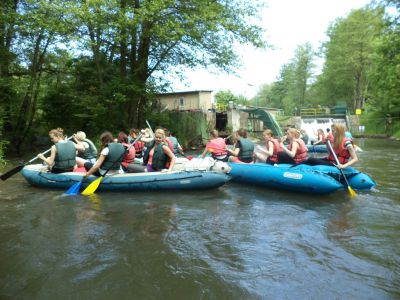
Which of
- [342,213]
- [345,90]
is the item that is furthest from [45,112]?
[345,90]

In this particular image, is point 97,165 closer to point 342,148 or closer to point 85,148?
point 85,148

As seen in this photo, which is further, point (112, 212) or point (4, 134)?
point (4, 134)

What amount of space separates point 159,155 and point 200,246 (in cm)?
335

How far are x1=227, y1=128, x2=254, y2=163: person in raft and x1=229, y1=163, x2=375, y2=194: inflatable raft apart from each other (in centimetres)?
70

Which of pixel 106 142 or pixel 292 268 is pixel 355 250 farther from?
pixel 106 142

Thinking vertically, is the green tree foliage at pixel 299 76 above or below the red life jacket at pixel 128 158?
above

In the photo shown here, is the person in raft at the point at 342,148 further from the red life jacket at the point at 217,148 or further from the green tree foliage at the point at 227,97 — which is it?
the green tree foliage at the point at 227,97

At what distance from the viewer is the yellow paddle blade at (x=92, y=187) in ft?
24.4

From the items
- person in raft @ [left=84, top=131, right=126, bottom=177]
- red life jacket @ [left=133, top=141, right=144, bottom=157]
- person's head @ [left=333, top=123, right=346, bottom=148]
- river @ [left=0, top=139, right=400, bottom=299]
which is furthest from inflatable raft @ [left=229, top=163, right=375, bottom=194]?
red life jacket @ [left=133, top=141, right=144, bottom=157]

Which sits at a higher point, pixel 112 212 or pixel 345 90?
pixel 345 90

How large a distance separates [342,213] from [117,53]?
13254mm

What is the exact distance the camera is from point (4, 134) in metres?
14.5

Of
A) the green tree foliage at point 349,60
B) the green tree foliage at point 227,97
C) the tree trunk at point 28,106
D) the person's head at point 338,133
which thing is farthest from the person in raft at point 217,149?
the green tree foliage at point 227,97

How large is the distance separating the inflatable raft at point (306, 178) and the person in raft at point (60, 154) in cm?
389
